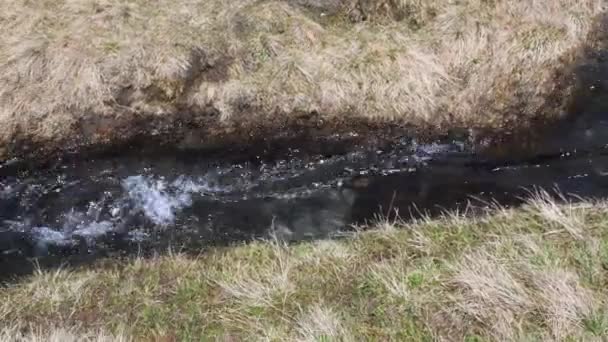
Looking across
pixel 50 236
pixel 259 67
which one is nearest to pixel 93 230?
pixel 50 236

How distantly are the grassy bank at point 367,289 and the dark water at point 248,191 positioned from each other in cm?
91

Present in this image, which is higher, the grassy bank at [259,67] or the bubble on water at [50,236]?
the grassy bank at [259,67]

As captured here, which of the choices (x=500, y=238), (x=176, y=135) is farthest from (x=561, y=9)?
(x=176, y=135)

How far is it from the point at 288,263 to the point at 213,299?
1.20 meters

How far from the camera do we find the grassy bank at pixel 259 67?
1183 centimetres

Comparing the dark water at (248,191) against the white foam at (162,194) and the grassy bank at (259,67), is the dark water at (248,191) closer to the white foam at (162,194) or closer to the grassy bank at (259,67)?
the white foam at (162,194)

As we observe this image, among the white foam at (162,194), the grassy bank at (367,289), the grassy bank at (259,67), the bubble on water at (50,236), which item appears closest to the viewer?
the grassy bank at (367,289)

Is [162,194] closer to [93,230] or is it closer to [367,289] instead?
[93,230]

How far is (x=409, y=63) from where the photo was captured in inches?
488

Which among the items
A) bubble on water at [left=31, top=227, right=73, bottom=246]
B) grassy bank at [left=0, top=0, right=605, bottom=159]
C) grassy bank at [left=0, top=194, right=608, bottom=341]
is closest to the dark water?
bubble on water at [left=31, top=227, right=73, bottom=246]

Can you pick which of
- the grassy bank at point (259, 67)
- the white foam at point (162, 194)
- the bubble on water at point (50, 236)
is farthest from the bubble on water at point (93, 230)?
the grassy bank at point (259, 67)

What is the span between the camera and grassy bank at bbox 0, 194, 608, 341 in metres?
7.88

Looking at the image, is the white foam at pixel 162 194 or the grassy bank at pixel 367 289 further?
the white foam at pixel 162 194

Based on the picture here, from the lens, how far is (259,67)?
12.5 metres
